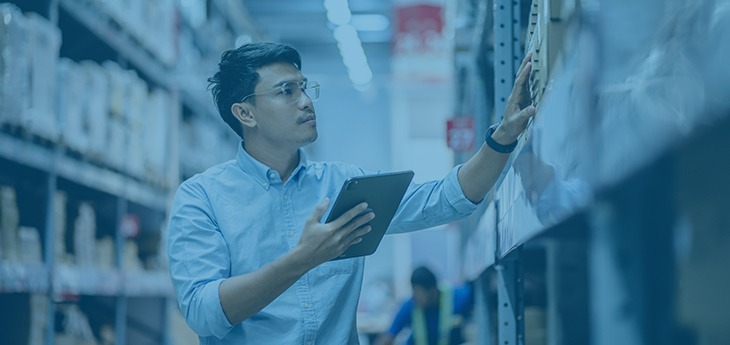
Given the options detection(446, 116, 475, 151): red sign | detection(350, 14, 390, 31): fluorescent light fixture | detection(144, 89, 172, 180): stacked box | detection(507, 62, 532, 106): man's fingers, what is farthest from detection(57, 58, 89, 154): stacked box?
detection(350, 14, 390, 31): fluorescent light fixture

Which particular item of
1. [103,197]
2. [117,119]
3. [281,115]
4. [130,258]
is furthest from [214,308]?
[130,258]

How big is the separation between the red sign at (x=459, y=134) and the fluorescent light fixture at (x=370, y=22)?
31.2 ft

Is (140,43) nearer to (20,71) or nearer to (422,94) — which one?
(20,71)

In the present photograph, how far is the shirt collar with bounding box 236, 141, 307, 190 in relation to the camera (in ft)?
8.09

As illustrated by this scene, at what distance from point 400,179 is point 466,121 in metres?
3.23

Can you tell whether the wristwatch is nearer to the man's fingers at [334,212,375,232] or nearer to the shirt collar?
the man's fingers at [334,212,375,232]

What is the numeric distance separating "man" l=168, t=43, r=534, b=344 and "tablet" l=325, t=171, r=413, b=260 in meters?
0.03

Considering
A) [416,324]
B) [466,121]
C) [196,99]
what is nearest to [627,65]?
[466,121]

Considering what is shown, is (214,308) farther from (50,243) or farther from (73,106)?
(73,106)

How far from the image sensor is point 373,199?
2207 millimetres

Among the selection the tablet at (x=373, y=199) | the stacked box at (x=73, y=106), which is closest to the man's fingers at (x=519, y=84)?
the tablet at (x=373, y=199)

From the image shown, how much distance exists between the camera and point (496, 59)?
258 centimetres

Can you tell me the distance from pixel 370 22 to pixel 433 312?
30.0 ft

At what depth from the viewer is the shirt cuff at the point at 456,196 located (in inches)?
Result: 95.8
